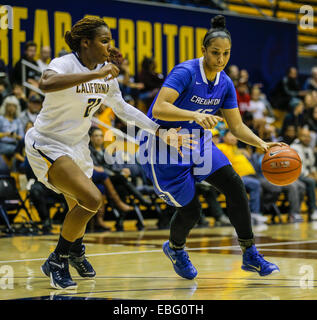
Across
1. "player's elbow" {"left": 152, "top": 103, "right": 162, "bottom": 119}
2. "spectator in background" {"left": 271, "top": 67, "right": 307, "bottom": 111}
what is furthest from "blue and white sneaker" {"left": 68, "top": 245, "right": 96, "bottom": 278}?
"spectator in background" {"left": 271, "top": 67, "right": 307, "bottom": 111}

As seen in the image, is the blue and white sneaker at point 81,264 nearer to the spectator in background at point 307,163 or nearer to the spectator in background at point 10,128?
the spectator in background at point 10,128

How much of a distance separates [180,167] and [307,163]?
8564mm

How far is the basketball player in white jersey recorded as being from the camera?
462 centimetres

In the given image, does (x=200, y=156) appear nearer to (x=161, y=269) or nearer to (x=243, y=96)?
(x=161, y=269)

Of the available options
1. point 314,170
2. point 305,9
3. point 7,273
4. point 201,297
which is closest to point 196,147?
point 201,297

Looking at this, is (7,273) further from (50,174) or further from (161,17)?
(161,17)

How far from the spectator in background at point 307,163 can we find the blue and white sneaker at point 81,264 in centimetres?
802

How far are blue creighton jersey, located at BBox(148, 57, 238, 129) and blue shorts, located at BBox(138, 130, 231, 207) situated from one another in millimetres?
193

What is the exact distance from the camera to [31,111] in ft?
36.2

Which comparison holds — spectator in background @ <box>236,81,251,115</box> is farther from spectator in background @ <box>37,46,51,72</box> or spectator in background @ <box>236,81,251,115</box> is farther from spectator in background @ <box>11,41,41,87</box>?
spectator in background @ <box>11,41,41,87</box>

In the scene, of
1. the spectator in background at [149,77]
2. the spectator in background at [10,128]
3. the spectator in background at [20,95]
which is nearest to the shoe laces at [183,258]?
the spectator in background at [10,128]

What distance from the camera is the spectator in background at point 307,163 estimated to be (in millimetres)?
12594

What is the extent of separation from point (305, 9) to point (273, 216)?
9.05 meters

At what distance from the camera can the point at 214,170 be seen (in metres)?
5.04
